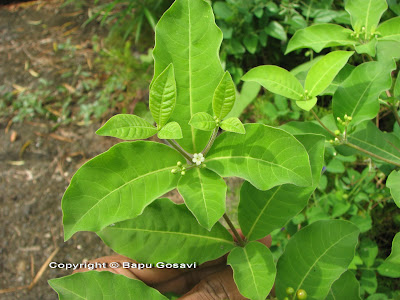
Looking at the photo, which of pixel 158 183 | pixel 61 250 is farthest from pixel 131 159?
pixel 61 250

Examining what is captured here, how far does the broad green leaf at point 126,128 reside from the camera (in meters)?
1.19

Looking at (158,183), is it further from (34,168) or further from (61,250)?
(34,168)

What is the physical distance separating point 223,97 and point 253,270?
78 cm

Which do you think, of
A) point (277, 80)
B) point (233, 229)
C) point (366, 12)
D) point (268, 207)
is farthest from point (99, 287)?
point (366, 12)

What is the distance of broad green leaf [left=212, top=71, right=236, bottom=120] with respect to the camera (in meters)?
1.28

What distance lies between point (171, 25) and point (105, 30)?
3.92 metres

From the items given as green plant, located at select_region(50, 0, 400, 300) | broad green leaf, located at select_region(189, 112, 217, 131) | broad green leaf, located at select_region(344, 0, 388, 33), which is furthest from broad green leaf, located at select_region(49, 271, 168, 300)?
Answer: broad green leaf, located at select_region(344, 0, 388, 33)

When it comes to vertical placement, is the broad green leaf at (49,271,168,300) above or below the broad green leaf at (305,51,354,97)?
below

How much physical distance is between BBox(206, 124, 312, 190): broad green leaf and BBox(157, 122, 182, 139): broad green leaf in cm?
22

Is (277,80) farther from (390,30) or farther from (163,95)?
(390,30)

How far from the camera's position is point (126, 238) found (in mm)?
1687

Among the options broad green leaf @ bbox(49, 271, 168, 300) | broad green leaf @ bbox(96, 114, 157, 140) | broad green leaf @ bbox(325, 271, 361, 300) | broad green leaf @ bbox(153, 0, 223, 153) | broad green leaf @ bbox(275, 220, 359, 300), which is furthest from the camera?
broad green leaf @ bbox(325, 271, 361, 300)

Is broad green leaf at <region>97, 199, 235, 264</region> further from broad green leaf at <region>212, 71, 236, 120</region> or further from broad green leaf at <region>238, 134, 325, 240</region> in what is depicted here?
broad green leaf at <region>212, 71, 236, 120</region>

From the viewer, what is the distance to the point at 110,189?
4.24ft
